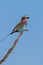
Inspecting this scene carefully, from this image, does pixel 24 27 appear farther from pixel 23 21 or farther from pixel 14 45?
pixel 14 45

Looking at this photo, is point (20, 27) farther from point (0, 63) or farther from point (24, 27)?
point (0, 63)

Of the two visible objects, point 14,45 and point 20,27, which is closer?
point 14,45

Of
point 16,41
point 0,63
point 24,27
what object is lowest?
point 0,63

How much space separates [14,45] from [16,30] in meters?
0.12

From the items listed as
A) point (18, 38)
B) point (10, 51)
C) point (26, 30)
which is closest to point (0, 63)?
point (10, 51)

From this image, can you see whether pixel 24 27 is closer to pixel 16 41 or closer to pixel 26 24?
pixel 26 24

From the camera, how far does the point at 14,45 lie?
2.39ft

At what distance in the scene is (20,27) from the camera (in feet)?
2.75

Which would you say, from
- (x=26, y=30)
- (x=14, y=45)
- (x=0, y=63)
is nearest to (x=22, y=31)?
(x=26, y=30)

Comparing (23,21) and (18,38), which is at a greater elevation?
(23,21)

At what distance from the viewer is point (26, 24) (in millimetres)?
835

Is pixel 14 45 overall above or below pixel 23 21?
below

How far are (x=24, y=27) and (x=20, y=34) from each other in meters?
0.07

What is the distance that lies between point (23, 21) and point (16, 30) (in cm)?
8
